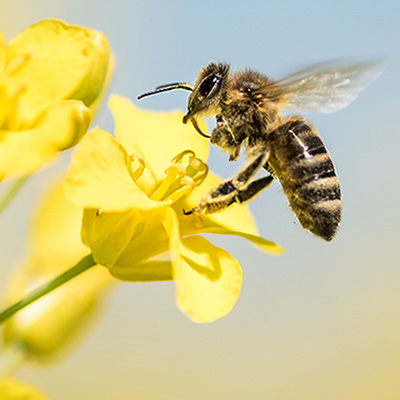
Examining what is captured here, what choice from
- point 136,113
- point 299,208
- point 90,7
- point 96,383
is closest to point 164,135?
point 136,113

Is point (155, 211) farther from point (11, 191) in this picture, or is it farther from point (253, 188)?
point (11, 191)

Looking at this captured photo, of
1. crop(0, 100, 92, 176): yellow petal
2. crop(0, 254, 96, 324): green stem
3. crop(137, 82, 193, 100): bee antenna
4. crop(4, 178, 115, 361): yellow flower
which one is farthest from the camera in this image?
crop(4, 178, 115, 361): yellow flower

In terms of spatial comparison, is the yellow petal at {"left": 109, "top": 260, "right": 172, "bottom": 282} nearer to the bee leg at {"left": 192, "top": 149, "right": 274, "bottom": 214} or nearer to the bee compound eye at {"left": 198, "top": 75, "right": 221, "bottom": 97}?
the bee leg at {"left": 192, "top": 149, "right": 274, "bottom": 214}

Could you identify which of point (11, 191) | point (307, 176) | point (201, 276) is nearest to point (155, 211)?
point (201, 276)

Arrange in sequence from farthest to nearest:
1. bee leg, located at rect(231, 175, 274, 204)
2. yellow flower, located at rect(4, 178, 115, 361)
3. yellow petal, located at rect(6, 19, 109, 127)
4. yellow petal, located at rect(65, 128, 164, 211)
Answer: yellow flower, located at rect(4, 178, 115, 361) < bee leg, located at rect(231, 175, 274, 204) < yellow petal, located at rect(6, 19, 109, 127) < yellow petal, located at rect(65, 128, 164, 211)

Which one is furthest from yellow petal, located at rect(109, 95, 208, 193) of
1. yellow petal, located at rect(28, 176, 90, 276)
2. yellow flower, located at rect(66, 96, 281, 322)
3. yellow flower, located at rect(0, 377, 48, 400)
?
yellow flower, located at rect(0, 377, 48, 400)

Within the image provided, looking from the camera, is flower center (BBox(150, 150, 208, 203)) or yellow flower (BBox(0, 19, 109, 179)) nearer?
yellow flower (BBox(0, 19, 109, 179))

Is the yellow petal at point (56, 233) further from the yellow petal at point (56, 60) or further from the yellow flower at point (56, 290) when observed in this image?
the yellow petal at point (56, 60)

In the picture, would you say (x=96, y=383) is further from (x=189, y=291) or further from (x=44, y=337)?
(x=189, y=291)
